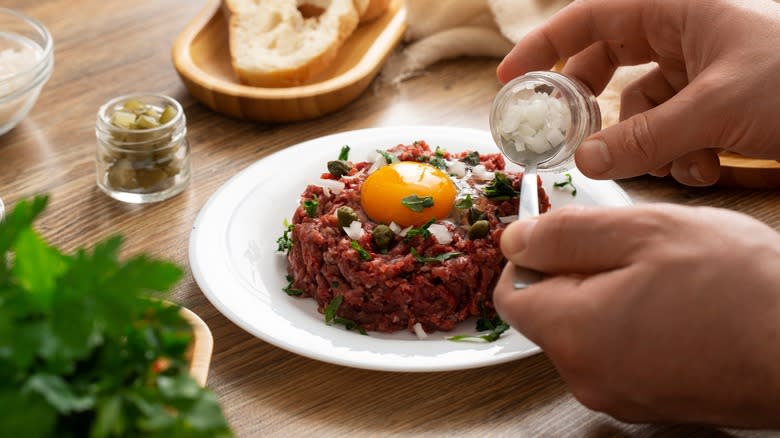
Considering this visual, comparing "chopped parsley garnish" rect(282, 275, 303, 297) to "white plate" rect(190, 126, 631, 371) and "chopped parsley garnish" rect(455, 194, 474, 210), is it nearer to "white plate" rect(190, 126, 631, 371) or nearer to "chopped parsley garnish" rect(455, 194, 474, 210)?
Answer: "white plate" rect(190, 126, 631, 371)

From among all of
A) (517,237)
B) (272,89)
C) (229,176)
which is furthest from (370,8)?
(517,237)

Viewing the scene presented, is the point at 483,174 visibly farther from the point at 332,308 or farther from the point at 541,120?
the point at 332,308

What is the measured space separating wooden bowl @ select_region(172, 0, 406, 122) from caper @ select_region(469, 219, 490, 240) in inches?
46.8

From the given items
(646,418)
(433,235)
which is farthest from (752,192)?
(646,418)

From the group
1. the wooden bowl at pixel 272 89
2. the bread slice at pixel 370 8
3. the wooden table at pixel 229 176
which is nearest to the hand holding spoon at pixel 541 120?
the wooden table at pixel 229 176

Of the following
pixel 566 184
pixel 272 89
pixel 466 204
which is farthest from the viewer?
pixel 272 89

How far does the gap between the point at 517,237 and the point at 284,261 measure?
984 millimetres

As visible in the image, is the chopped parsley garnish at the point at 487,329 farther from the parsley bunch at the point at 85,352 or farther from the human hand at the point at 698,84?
the parsley bunch at the point at 85,352

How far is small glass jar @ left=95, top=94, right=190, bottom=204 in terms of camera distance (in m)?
2.77

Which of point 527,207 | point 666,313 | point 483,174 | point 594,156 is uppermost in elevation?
point 666,313

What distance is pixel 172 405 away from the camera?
1.23 meters

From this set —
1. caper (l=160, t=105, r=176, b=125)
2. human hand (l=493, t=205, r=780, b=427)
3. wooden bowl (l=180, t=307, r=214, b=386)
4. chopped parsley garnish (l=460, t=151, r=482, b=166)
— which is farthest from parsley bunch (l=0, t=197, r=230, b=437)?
caper (l=160, t=105, r=176, b=125)

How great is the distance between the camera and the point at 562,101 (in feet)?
7.60

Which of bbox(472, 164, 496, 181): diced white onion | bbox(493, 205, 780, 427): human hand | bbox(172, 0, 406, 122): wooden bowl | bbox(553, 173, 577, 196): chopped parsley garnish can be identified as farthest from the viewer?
bbox(172, 0, 406, 122): wooden bowl
